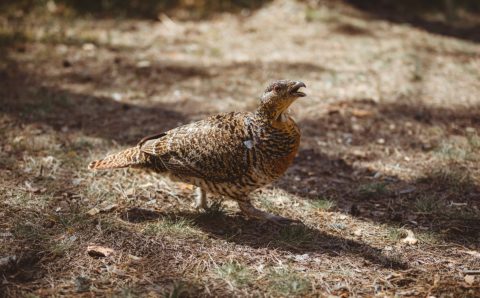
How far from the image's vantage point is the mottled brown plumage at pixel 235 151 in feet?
13.0

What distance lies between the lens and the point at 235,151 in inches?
159

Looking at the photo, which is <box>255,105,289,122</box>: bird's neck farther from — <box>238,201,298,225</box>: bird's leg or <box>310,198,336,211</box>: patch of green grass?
<box>310,198,336,211</box>: patch of green grass

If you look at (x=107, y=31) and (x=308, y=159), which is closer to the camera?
(x=308, y=159)

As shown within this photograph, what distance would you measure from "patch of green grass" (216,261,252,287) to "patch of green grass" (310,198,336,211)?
50.7 inches

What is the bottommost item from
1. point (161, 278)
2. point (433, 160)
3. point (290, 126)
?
point (161, 278)

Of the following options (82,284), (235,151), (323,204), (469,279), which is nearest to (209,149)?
(235,151)

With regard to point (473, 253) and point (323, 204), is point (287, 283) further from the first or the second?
point (473, 253)

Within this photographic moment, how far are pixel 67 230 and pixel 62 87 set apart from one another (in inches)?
152

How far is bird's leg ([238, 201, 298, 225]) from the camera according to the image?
434 cm

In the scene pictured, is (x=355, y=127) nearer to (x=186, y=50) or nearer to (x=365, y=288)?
(x=365, y=288)

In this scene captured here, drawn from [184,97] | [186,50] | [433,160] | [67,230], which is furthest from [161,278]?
[186,50]

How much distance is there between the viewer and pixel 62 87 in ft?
24.0

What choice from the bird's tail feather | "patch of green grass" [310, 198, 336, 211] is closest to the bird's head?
"patch of green grass" [310, 198, 336, 211]

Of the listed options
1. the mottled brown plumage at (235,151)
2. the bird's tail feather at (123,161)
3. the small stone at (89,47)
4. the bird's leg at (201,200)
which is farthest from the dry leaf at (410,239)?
the small stone at (89,47)
